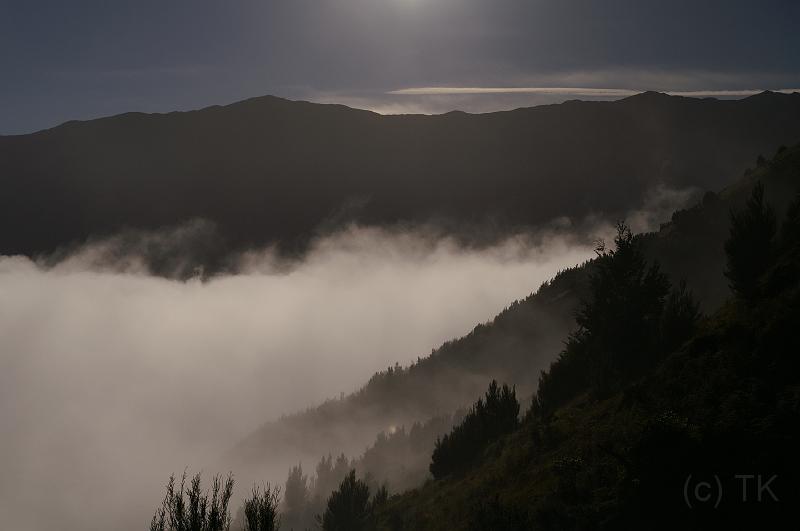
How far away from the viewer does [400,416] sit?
18188 centimetres

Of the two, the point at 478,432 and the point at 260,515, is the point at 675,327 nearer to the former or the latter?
the point at 478,432

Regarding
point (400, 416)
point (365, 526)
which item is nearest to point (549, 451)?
point (365, 526)

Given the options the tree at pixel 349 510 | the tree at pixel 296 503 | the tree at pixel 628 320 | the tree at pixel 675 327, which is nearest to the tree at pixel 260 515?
the tree at pixel 349 510

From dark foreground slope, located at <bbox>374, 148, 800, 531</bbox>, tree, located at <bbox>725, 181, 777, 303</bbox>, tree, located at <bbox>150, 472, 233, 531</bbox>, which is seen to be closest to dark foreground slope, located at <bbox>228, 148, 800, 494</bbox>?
tree, located at <bbox>725, 181, 777, 303</bbox>

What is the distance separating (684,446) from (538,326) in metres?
129

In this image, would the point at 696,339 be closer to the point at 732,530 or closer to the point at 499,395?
the point at 732,530

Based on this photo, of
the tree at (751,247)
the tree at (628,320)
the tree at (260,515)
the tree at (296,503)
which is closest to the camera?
the tree at (260,515)

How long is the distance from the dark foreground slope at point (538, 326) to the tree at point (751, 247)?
138 ft

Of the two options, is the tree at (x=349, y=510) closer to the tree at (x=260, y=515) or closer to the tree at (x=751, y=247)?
the tree at (x=260, y=515)

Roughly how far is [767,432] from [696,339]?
1099 cm

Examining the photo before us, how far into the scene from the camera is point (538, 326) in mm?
145375

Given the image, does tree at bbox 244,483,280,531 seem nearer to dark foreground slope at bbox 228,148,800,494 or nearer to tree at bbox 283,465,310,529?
dark foreground slope at bbox 228,148,800,494

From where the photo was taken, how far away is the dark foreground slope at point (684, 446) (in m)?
18.0

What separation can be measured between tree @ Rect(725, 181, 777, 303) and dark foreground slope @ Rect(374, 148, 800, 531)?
15cm
